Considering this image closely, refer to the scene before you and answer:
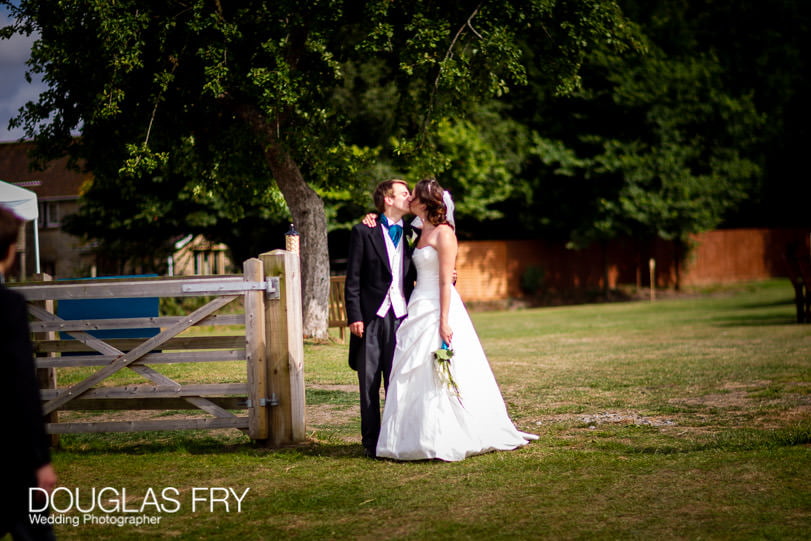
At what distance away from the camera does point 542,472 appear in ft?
19.6

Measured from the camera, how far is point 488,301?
37062 millimetres

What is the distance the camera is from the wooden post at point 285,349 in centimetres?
709

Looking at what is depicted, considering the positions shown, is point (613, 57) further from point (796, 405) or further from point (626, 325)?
point (796, 405)

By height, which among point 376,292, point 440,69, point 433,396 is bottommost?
point 433,396

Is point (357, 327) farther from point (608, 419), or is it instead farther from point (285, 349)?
point (608, 419)

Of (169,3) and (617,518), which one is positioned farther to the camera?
(169,3)

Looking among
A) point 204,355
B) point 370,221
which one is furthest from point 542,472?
point 204,355

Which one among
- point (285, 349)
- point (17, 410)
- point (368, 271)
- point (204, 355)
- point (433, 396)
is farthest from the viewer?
point (285, 349)

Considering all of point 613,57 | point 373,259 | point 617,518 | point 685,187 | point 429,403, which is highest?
point 613,57

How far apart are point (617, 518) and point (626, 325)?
16.6m

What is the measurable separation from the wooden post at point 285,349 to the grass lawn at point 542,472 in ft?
0.95

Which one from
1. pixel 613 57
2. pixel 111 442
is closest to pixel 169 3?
pixel 111 442

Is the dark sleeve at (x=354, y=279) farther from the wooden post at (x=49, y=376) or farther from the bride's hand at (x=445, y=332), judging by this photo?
the wooden post at (x=49, y=376)

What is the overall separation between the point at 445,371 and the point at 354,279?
42.3 inches
